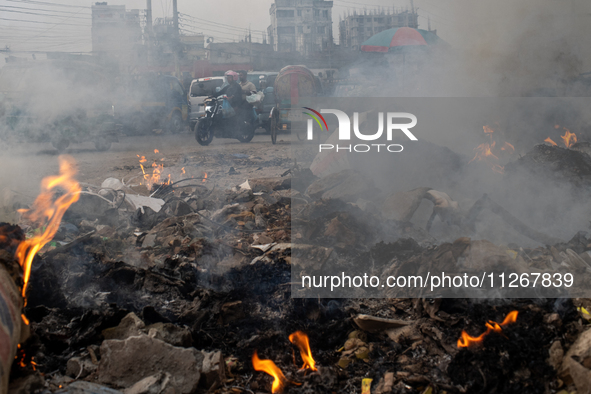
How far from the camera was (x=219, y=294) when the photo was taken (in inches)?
123

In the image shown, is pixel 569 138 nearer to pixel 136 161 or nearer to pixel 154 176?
pixel 154 176

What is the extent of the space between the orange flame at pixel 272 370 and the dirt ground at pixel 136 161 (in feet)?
13.0

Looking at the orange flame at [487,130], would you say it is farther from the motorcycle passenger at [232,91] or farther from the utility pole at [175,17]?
the utility pole at [175,17]

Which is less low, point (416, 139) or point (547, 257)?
point (416, 139)

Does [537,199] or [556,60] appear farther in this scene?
[556,60]

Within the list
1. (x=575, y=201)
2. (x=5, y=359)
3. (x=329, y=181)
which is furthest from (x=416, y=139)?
(x=5, y=359)

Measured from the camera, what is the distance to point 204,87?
13.9 m

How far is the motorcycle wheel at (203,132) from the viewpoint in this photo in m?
10.5

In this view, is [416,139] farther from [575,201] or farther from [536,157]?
[575,201]

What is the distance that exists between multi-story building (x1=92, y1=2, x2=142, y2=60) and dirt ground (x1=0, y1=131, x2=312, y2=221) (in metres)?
2.51

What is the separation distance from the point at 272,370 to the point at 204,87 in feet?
41.3

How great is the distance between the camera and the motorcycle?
34.6ft

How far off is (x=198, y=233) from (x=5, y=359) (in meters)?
2.75

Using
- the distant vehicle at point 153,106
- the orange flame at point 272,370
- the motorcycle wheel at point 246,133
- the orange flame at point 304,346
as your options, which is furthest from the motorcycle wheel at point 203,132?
the orange flame at point 272,370
